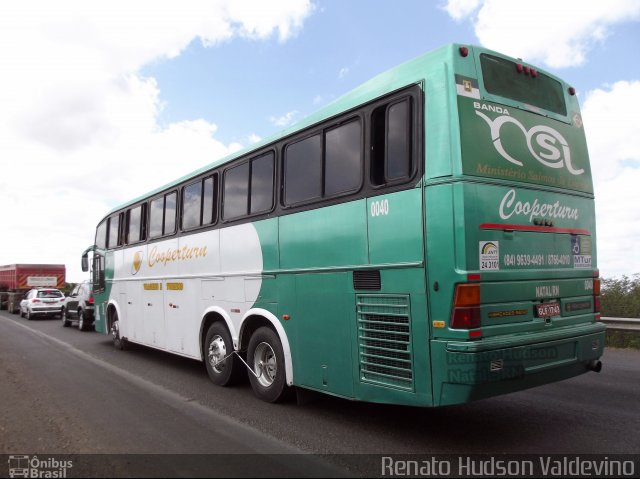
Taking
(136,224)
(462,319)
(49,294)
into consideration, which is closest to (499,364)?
(462,319)

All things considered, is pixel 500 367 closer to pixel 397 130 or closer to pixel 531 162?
pixel 531 162

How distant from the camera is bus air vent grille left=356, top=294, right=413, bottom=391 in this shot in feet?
15.5

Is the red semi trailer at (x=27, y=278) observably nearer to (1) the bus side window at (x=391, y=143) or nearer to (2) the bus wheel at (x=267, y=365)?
(2) the bus wheel at (x=267, y=365)

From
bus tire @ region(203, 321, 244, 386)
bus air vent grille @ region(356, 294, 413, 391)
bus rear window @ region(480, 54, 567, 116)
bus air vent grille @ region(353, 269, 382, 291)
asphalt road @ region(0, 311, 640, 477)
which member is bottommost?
asphalt road @ region(0, 311, 640, 477)

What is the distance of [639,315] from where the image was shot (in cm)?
1152

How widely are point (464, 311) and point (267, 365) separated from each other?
3348 mm

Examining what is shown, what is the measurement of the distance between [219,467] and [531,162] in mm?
4083

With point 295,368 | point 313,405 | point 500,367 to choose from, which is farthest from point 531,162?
point 313,405

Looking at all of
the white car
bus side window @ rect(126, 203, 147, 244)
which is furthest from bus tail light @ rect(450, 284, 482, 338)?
the white car

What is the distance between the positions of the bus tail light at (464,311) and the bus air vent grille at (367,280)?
0.86 m

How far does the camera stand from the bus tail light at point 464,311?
4320 millimetres

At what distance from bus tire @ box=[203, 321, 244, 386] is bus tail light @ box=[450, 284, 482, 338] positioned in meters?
4.05

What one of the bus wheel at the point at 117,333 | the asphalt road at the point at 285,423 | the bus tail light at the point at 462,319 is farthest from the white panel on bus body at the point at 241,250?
the bus wheel at the point at 117,333

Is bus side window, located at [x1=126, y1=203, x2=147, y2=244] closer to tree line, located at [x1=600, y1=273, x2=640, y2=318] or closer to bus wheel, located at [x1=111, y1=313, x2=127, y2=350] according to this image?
bus wheel, located at [x1=111, y1=313, x2=127, y2=350]
